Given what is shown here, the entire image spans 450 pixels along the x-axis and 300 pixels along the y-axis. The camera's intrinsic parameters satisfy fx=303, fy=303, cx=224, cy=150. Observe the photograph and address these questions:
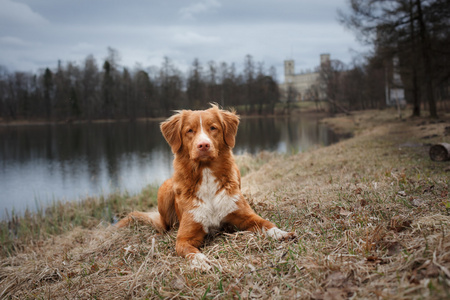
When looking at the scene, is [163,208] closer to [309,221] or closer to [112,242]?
[112,242]

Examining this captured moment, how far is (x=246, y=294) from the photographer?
2240 millimetres

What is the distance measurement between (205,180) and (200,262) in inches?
40.0

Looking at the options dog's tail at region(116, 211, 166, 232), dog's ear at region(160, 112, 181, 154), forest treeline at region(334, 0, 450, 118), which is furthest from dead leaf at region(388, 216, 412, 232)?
forest treeline at region(334, 0, 450, 118)

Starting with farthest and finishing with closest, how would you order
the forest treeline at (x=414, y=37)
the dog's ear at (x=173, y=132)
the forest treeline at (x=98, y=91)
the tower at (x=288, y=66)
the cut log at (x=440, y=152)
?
1. the tower at (x=288, y=66)
2. the forest treeline at (x=98, y=91)
3. the forest treeline at (x=414, y=37)
4. the cut log at (x=440, y=152)
5. the dog's ear at (x=173, y=132)

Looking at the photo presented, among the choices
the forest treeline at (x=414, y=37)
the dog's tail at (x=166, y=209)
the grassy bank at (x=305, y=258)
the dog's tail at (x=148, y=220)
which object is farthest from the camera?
the forest treeline at (x=414, y=37)

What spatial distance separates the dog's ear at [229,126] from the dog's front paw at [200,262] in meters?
1.42

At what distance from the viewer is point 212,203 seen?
3518 millimetres

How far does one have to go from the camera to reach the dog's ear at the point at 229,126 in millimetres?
3795

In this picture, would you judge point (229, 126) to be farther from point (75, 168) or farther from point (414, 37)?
point (414, 37)

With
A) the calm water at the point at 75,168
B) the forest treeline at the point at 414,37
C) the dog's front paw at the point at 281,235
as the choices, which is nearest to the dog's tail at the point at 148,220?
the dog's front paw at the point at 281,235

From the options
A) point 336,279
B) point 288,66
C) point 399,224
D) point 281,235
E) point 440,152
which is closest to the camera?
point 336,279

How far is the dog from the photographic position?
3.40 metres

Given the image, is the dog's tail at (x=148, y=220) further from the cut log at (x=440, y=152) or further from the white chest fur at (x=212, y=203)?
the cut log at (x=440, y=152)

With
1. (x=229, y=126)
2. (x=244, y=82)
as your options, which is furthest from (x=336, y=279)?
(x=244, y=82)
